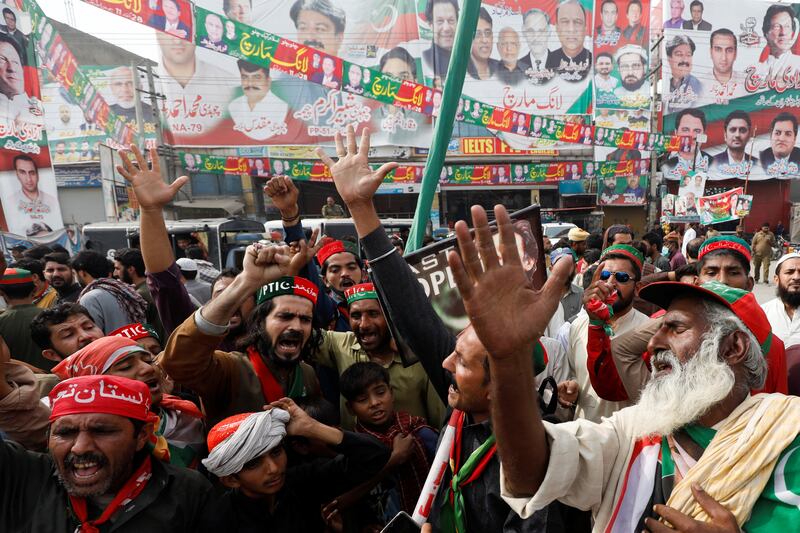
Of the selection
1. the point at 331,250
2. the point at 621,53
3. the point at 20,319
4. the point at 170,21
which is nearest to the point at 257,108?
the point at 170,21

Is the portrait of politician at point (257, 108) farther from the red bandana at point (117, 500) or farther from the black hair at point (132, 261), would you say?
the red bandana at point (117, 500)

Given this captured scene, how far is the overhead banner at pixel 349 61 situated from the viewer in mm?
20094

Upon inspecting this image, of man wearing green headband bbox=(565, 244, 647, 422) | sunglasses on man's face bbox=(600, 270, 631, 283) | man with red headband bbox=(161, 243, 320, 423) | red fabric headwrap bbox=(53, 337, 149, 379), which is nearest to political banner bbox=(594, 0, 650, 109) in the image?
man wearing green headband bbox=(565, 244, 647, 422)

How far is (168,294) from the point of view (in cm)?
239

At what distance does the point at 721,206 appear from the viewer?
368 inches

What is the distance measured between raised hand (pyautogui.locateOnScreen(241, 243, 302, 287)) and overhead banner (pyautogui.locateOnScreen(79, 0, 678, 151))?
18473mm

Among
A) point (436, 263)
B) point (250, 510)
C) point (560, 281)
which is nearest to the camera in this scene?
point (560, 281)

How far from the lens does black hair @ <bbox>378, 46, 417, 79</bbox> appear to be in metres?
21.0

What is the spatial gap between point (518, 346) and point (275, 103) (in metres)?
21.4

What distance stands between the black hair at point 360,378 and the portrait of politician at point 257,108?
20.0 metres

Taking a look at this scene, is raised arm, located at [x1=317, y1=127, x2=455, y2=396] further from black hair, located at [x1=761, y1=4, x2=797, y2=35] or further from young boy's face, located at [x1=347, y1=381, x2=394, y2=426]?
black hair, located at [x1=761, y1=4, x2=797, y2=35]

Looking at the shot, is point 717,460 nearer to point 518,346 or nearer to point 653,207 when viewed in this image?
point 518,346

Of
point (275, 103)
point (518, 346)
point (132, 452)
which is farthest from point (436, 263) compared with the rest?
point (275, 103)

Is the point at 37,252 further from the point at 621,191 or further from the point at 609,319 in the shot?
the point at 621,191
